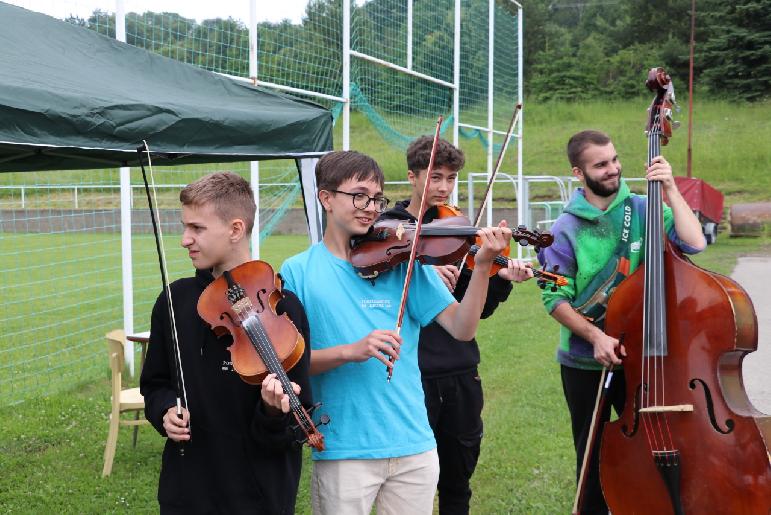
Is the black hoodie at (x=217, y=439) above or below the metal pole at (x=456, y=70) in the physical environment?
below

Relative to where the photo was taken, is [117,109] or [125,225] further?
[125,225]

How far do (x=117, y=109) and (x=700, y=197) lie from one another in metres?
17.0

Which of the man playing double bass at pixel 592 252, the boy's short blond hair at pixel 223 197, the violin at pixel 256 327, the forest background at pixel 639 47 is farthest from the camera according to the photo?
the forest background at pixel 639 47

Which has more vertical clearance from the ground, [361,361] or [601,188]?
[601,188]

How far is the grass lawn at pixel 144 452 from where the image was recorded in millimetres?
4656

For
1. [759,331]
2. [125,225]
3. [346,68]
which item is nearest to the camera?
[125,225]

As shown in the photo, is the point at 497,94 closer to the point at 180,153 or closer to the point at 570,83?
the point at 180,153

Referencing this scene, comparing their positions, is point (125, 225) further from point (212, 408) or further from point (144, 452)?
point (212, 408)

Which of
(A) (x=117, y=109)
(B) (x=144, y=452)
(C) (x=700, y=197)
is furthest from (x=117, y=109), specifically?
(C) (x=700, y=197)

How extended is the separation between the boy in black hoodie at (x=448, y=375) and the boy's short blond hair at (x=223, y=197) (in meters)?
0.96

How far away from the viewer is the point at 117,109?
294 cm

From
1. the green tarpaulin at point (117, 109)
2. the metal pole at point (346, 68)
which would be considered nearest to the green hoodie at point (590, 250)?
the green tarpaulin at point (117, 109)

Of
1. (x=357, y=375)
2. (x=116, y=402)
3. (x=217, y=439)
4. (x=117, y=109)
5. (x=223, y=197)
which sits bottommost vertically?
(x=116, y=402)

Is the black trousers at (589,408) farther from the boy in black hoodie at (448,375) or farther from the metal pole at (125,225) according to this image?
the metal pole at (125,225)
